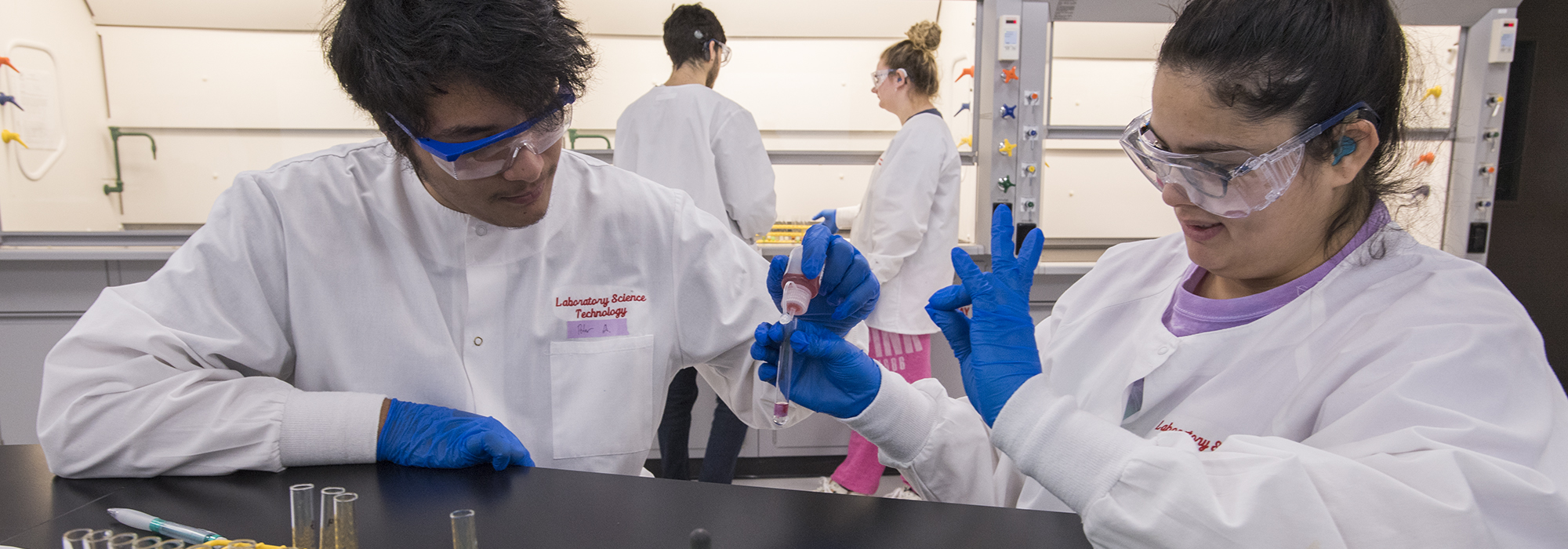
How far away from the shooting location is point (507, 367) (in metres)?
1.19

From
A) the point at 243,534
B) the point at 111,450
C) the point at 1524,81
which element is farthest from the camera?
the point at 1524,81

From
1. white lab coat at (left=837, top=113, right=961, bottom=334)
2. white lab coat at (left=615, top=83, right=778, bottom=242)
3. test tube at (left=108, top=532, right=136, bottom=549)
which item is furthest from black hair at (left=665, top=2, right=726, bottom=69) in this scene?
test tube at (left=108, top=532, right=136, bottom=549)

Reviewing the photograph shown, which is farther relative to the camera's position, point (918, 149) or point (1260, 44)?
point (918, 149)

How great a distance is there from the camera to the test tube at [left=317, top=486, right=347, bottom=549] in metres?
0.72

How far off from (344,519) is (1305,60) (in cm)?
110

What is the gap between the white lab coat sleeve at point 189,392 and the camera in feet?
3.19

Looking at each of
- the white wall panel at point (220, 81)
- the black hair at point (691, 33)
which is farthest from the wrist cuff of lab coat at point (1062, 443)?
the white wall panel at point (220, 81)

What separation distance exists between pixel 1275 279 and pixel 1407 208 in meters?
0.19

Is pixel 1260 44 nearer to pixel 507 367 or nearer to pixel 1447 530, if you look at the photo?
pixel 1447 530

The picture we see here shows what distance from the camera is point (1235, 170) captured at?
84cm

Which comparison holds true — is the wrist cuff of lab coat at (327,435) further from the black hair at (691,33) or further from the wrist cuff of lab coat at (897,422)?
the black hair at (691,33)

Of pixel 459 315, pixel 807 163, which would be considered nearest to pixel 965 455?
pixel 459 315

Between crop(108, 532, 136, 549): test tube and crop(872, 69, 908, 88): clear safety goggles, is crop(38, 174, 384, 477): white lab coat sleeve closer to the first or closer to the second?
crop(108, 532, 136, 549): test tube

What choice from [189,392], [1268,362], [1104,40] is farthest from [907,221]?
[189,392]
